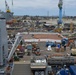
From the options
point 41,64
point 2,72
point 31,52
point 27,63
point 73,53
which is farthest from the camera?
point 31,52

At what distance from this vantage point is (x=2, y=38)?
55.2 feet

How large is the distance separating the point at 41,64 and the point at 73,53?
24.7 ft

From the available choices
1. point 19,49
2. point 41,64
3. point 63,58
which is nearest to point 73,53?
point 63,58

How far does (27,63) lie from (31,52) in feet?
21.9

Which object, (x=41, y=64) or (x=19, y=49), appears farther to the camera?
(x=19, y=49)

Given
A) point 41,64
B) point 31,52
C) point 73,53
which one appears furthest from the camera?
point 31,52

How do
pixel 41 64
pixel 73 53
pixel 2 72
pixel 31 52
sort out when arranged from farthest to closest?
pixel 31 52 < pixel 73 53 < pixel 41 64 < pixel 2 72

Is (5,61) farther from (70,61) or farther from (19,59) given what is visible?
(70,61)

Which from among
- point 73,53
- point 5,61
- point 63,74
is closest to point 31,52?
point 73,53

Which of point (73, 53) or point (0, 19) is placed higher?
point (0, 19)

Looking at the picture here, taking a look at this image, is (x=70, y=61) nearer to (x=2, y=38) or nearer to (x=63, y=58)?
(x=63, y=58)

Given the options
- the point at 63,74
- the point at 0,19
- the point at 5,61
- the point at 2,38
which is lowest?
the point at 63,74

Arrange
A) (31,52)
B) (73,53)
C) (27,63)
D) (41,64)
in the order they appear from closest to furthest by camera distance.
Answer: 1. (41,64)
2. (27,63)
3. (73,53)
4. (31,52)

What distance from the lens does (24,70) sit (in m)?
19.0
